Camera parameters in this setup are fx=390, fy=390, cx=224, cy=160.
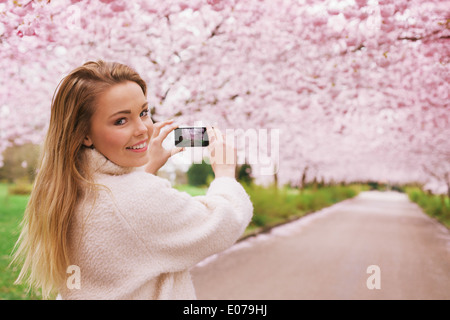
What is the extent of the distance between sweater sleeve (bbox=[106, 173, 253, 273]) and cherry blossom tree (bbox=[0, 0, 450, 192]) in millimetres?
2259

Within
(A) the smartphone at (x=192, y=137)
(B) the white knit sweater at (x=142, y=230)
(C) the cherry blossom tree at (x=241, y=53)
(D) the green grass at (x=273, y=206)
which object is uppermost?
(C) the cherry blossom tree at (x=241, y=53)

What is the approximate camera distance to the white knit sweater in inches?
44.1

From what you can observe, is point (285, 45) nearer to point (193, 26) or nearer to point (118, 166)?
point (193, 26)

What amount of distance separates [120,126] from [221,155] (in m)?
0.34

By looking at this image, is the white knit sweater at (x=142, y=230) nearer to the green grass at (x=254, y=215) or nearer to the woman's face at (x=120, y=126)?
the woman's face at (x=120, y=126)

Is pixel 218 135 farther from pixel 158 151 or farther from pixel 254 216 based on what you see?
pixel 254 216

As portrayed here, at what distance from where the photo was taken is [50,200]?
115cm

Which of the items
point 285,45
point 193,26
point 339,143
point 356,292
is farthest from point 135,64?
point 339,143

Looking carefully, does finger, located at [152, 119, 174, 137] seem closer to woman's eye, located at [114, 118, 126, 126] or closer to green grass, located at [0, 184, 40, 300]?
woman's eye, located at [114, 118, 126, 126]

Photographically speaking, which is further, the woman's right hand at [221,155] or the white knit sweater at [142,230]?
the woman's right hand at [221,155]

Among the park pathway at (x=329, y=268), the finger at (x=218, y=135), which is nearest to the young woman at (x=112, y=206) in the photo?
the finger at (x=218, y=135)

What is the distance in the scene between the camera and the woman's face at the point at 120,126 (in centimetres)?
118

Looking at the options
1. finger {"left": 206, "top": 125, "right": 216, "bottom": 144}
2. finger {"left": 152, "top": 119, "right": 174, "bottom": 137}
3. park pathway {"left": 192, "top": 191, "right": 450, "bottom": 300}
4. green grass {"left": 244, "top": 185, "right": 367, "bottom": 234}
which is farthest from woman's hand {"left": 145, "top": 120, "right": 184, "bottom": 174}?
green grass {"left": 244, "top": 185, "right": 367, "bottom": 234}

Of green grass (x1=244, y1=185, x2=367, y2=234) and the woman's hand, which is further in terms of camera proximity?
green grass (x1=244, y1=185, x2=367, y2=234)
